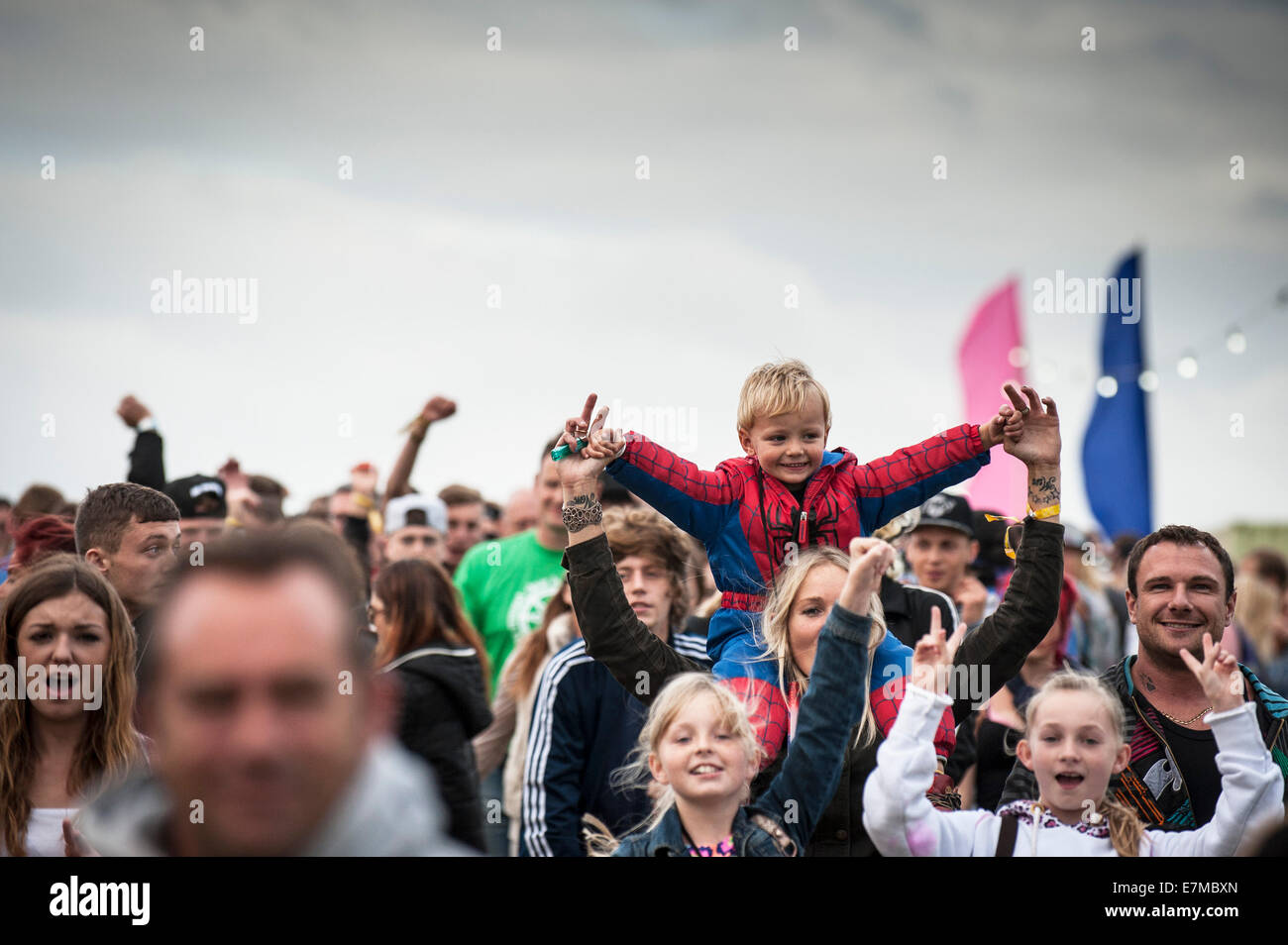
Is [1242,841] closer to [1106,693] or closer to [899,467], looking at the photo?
[1106,693]

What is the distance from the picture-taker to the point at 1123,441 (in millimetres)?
11312

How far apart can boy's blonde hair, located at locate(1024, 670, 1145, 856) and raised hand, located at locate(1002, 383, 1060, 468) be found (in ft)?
2.06

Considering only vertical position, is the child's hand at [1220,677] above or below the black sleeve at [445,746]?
above

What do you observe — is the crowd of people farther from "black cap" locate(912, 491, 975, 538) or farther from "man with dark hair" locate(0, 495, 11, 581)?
"man with dark hair" locate(0, 495, 11, 581)

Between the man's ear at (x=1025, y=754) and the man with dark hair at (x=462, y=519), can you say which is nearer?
the man's ear at (x=1025, y=754)

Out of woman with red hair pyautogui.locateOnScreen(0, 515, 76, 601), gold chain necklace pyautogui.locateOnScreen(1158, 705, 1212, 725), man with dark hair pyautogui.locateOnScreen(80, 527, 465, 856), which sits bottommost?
gold chain necklace pyautogui.locateOnScreen(1158, 705, 1212, 725)

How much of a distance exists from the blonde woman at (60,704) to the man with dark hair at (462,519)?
423cm

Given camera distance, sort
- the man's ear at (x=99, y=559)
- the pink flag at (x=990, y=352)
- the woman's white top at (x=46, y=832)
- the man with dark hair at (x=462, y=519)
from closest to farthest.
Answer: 1. the woman's white top at (x=46, y=832)
2. the man's ear at (x=99, y=559)
3. the man with dark hair at (x=462, y=519)
4. the pink flag at (x=990, y=352)

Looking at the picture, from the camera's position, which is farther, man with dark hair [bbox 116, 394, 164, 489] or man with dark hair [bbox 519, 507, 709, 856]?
man with dark hair [bbox 116, 394, 164, 489]

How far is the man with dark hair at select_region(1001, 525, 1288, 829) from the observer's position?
3418 mm

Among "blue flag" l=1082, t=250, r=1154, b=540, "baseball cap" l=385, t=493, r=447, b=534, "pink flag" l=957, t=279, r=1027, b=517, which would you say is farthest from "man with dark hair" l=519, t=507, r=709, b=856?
"blue flag" l=1082, t=250, r=1154, b=540

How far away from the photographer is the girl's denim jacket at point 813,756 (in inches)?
121

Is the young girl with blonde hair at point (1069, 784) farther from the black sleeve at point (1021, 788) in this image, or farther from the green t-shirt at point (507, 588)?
the green t-shirt at point (507, 588)

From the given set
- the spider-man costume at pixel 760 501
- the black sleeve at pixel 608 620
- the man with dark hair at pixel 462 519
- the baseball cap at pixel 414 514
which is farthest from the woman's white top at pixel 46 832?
the man with dark hair at pixel 462 519
